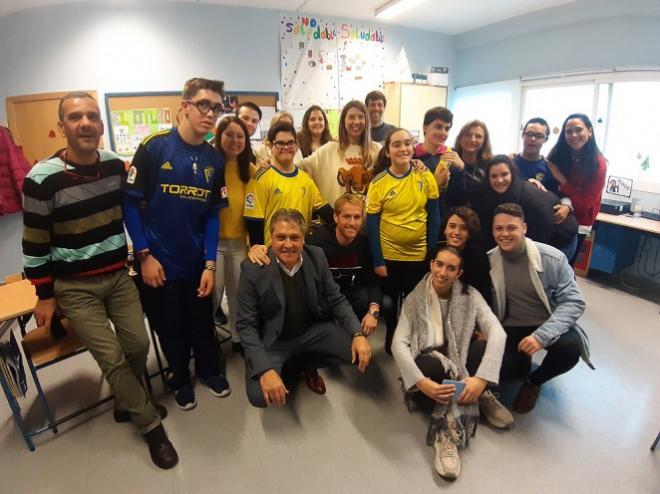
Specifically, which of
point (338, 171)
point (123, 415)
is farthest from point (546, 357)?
point (123, 415)

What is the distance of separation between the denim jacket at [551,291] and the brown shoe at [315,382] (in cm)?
105

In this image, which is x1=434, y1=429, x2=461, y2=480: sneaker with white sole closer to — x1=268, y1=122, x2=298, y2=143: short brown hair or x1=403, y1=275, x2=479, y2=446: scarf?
x1=403, y1=275, x2=479, y2=446: scarf

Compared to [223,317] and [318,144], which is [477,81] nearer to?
[318,144]

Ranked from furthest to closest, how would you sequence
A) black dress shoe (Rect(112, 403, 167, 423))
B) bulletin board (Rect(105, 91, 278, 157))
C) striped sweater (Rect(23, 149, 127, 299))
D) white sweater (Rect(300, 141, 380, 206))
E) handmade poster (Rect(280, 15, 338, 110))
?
handmade poster (Rect(280, 15, 338, 110)) < bulletin board (Rect(105, 91, 278, 157)) < white sweater (Rect(300, 141, 380, 206)) < black dress shoe (Rect(112, 403, 167, 423)) < striped sweater (Rect(23, 149, 127, 299))

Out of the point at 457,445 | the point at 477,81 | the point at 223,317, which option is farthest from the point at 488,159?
the point at 477,81

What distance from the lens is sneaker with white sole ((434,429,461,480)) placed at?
1628 millimetres

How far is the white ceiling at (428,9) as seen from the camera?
3.97 meters

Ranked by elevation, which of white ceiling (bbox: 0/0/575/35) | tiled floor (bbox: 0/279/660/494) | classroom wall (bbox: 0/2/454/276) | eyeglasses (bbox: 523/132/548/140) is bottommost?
tiled floor (bbox: 0/279/660/494)

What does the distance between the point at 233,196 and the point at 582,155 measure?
2.35 m

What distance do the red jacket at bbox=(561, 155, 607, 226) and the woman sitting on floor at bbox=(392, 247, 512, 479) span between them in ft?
4.63

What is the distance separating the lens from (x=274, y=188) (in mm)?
2111

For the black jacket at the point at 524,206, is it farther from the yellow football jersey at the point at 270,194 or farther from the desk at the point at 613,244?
the desk at the point at 613,244

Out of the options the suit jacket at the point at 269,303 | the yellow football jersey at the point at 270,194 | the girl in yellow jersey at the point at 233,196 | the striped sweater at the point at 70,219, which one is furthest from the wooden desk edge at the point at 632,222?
the striped sweater at the point at 70,219

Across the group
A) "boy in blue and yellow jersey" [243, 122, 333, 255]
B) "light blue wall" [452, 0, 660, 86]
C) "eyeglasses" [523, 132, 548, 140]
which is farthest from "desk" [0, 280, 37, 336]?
"light blue wall" [452, 0, 660, 86]
